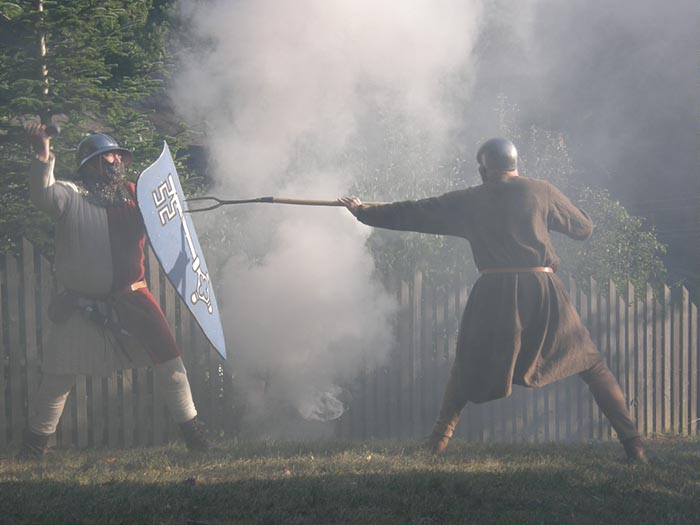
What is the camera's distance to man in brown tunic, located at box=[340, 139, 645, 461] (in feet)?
15.7

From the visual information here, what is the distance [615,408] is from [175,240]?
2.57 meters

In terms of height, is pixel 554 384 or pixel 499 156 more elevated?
pixel 499 156

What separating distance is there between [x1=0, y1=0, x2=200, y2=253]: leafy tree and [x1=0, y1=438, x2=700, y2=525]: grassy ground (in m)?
2.02

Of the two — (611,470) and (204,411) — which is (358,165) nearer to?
(204,411)

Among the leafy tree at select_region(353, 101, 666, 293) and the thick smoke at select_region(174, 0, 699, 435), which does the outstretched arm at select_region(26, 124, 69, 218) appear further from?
the leafy tree at select_region(353, 101, 666, 293)

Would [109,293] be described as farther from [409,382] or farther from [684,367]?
[684,367]

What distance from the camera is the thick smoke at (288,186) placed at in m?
6.14

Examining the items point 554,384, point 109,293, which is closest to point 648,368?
point 554,384

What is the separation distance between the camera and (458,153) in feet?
29.3

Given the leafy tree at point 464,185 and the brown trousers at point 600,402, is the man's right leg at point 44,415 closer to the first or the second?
the brown trousers at point 600,402

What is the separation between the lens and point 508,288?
189 inches

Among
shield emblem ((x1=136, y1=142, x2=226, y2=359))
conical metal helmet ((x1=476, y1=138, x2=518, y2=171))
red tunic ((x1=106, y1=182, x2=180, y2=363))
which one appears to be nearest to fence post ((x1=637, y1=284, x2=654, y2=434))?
conical metal helmet ((x1=476, y1=138, x2=518, y2=171))

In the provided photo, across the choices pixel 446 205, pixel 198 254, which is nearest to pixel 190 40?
pixel 198 254

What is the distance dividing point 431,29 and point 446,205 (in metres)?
3.01
